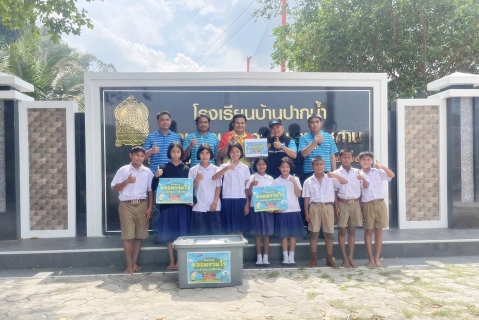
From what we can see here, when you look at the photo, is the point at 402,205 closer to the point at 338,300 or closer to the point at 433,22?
the point at 338,300

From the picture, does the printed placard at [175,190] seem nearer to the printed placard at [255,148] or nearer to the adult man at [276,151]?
the printed placard at [255,148]

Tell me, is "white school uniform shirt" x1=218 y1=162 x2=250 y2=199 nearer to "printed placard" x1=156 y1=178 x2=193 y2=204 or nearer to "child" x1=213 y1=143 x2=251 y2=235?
"child" x1=213 y1=143 x2=251 y2=235

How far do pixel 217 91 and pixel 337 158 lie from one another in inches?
81.6

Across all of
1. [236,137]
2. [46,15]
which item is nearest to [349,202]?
[236,137]

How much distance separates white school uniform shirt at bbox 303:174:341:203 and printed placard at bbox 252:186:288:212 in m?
0.35

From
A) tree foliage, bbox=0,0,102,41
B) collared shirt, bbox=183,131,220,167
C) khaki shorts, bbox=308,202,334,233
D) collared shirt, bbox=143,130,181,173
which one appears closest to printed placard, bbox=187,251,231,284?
khaki shorts, bbox=308,202,334,233

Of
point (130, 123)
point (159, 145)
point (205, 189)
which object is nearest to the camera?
point (205, 189)

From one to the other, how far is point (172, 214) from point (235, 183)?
0.84 meters

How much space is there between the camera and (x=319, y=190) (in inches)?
196

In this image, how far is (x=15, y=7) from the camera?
655 centimetres

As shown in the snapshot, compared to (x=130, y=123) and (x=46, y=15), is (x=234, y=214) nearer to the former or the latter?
(x=130, y=123)

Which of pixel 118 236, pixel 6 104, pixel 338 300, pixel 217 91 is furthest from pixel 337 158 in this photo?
pixel 6 104

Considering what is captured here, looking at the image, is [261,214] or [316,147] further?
[316,147]

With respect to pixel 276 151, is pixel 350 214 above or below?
below
